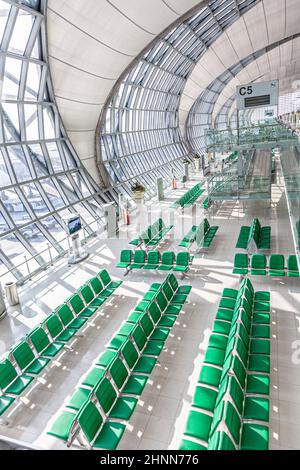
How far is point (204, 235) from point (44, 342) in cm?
848

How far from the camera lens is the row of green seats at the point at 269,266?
31.6 ft

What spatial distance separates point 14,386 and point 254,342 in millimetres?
4677

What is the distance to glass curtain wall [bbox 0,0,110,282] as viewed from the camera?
36.3 feet

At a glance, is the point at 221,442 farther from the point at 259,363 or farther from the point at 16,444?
the point at 16,444

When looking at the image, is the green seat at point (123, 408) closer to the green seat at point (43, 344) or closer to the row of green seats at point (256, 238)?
the green seat at point (43, 344)

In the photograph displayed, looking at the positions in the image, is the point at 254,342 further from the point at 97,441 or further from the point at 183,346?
the point at 97,441

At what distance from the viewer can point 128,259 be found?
462 inches

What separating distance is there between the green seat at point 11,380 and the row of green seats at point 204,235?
830 centimetres

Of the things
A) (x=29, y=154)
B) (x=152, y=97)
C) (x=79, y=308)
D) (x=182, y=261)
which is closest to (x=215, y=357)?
(x=79, y=308)

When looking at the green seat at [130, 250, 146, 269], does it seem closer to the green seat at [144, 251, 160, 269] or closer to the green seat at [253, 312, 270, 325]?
the green seat at [144, 251, 160, 269]

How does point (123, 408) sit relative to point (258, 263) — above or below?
below

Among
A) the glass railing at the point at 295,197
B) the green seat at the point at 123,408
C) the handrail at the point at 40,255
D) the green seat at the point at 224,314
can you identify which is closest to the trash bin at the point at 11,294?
the handrail at the point at 40,255

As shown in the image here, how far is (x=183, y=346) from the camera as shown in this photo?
750 centimetres
